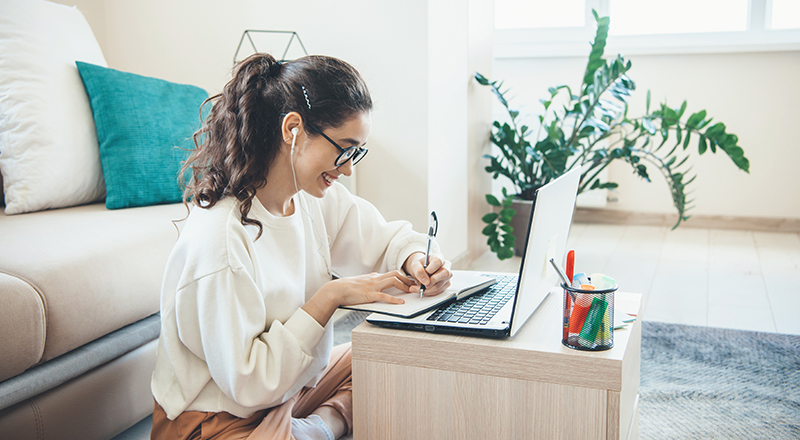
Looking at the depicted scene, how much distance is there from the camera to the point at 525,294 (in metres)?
0.78

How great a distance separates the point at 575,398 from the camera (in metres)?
0.72

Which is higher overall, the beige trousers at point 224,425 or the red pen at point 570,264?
the red pen at point 570,264

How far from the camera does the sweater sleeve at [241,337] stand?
0.84 metres

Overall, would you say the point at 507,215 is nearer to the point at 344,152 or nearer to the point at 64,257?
the point at 344,152

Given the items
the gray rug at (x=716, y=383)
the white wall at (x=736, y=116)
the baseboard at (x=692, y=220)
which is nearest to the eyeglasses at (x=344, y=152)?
the gray rug at (x=716, y=383)

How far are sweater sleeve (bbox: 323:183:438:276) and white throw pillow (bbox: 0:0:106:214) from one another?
2.58 ft

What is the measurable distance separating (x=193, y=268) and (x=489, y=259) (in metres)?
2.09

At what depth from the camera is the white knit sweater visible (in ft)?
2.78

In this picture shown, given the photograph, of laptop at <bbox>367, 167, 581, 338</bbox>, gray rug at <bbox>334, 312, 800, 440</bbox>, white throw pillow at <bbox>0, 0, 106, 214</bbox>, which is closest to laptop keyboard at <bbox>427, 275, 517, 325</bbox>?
laptop at <bbox>367, 167, 581, 338</bbox>

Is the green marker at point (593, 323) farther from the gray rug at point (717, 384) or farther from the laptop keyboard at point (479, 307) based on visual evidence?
the gray rug at point (717, 384)

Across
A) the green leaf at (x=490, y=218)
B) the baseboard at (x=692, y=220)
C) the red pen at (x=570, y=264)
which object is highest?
the red pen at (x=570, y=264)

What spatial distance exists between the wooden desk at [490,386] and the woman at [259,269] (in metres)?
0.11

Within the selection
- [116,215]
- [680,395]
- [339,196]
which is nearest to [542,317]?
[339,196]

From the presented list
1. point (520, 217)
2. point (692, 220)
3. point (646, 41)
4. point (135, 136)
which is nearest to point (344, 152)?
point (135, 136)
